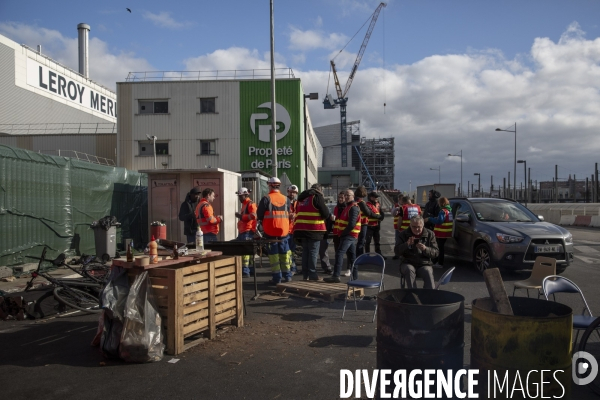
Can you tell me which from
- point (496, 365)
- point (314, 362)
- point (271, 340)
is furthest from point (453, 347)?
point (271, 340)

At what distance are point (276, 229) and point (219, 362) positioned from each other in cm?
394

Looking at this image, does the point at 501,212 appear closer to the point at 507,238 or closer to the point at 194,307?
the point at 507,238

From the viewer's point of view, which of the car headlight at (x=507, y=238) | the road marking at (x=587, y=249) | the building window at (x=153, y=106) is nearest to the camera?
the car headlight at (x=507, y=238)

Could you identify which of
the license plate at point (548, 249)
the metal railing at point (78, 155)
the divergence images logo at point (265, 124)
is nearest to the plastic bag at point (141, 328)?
the license plate at point (548, 249)

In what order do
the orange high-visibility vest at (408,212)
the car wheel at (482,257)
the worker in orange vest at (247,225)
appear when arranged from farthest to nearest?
the orange high-visibility vest at (408,212), the worker in orange vest at (247,225), the car wheel at (482,257)

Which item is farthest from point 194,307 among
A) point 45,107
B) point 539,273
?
point 45,107

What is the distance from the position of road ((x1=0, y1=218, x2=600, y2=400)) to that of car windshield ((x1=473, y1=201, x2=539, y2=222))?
11.8 ft

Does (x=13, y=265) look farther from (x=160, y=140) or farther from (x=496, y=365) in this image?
(x=160, y=140)

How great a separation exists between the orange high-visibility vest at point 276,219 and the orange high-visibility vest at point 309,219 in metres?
0.24

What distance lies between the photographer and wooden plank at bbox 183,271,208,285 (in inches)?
197

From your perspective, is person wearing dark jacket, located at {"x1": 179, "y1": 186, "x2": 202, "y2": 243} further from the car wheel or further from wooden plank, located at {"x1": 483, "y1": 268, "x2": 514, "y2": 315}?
wooden plank, located at {"x1": 483, "y1": 268, "x2": 514, "y2": 315}

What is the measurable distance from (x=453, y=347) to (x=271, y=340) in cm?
268

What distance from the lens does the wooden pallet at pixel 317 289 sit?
24.0 feet

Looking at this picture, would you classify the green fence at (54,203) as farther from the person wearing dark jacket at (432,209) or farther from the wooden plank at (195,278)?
the person wearing dark jacket at (432,209)
